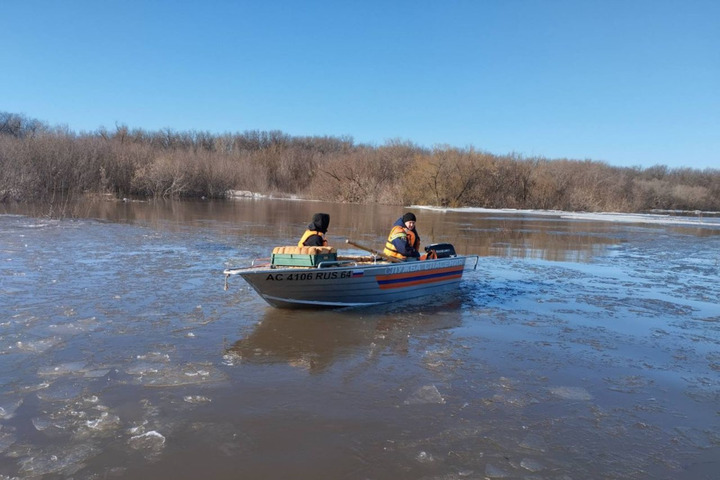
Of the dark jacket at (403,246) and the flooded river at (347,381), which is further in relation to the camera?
the dark jacket at (403,246)

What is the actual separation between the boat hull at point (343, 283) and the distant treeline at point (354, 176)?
30.8 meters

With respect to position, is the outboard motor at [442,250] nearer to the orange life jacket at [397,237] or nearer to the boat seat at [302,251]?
the orange life jacket at [397,237]

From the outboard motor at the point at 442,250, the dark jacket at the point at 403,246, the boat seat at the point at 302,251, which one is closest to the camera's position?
the boat seat at the point at 302,251

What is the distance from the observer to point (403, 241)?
9750 mm

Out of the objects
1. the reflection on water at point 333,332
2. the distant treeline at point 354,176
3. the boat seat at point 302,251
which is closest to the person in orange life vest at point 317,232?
the boat seat at point 302,251

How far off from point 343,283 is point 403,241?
1.90 m

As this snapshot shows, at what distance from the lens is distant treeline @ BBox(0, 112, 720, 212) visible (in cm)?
3831

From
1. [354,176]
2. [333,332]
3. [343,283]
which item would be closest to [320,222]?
[343,283]

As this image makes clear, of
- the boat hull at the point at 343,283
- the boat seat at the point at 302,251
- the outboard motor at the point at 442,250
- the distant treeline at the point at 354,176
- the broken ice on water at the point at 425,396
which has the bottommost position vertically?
the broken ice on water at the point at 425,396

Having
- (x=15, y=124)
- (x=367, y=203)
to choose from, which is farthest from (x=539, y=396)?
(x=15, y=124)

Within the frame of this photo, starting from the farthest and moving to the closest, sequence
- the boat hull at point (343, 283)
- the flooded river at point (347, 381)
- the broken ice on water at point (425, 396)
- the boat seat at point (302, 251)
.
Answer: the boat seat at point (302, 251), the boat hull at point (343, 283), the broken ice on water at point (425, 396), the flooded river at point (347, 381)

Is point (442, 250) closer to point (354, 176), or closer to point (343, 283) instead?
point (343, 283)

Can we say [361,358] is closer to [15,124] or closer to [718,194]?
[718,194]

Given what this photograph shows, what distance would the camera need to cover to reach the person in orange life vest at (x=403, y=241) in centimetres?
973
